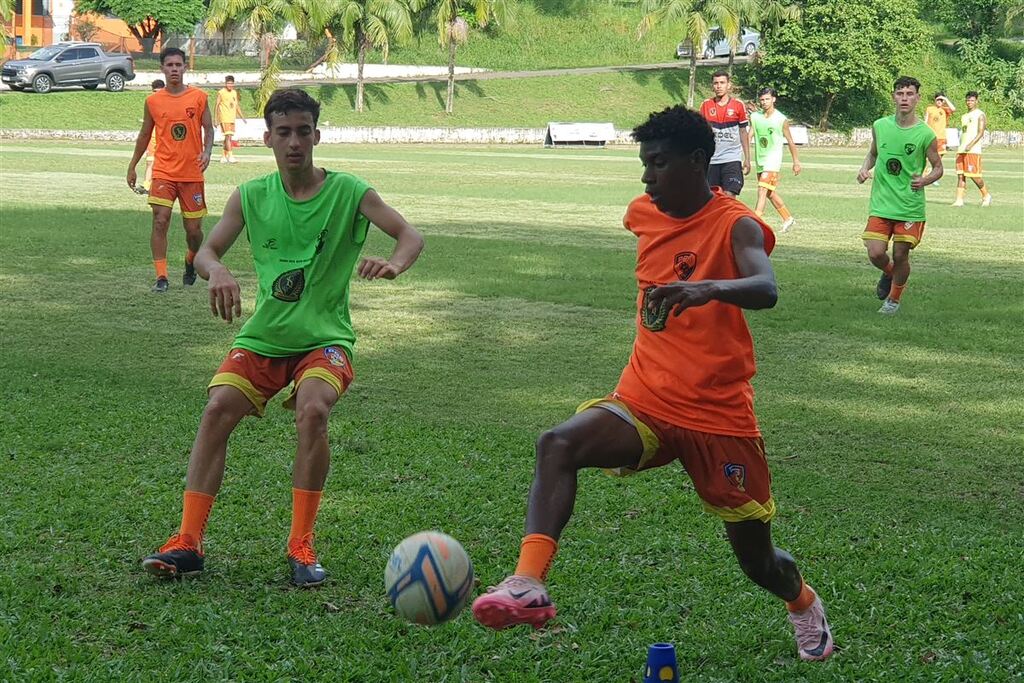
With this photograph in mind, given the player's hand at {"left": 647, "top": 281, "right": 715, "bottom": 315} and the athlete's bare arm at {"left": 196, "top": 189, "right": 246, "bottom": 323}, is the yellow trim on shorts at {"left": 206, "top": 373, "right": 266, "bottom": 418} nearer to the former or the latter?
the athlete's bare arm at {"left": 196, "top": 189, "right": 246, "bottom": 323}

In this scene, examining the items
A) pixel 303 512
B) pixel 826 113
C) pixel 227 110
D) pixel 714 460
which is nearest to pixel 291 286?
pixel 303 512

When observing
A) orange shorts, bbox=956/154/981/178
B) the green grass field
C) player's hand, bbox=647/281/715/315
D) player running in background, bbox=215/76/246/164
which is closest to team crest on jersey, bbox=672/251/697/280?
player's hand, bbox=647/281/715/315

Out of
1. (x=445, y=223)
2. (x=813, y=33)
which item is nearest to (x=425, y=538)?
(x=445, y=223)

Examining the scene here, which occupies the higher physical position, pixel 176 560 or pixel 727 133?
pixel 176 560

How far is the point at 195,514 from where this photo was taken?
17.5 ft

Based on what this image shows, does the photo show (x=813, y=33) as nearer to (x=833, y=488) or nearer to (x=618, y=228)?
(x=618, y=228)

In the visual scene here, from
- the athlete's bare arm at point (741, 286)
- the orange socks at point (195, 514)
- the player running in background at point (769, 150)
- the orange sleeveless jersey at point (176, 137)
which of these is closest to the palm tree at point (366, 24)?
the player running in background at point (769, 150)

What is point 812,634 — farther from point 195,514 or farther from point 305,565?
point 195,514

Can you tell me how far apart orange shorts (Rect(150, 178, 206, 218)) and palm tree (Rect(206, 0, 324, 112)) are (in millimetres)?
39654

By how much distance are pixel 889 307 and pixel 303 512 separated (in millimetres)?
8613

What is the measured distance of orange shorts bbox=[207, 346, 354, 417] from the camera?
5410 millimetres

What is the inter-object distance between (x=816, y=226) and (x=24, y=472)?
644 inches

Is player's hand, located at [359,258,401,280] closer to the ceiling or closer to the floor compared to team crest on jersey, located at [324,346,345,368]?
closer to the ceiling

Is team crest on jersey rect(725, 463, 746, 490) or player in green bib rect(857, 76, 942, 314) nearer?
team crest on jersey rect(725, 463, 746, 490)
